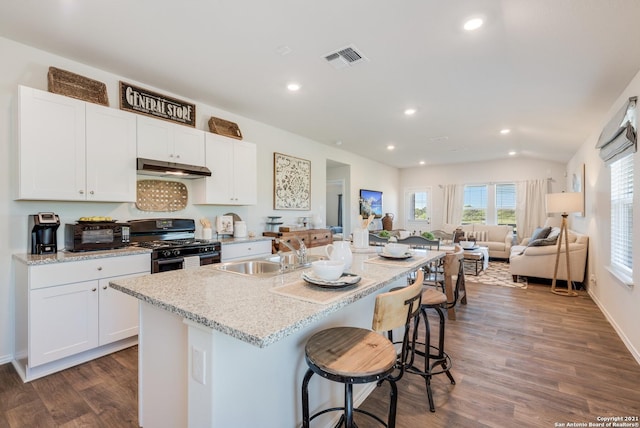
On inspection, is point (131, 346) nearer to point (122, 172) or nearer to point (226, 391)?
point (122, 172)

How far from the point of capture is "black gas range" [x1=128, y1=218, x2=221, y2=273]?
2818 mm

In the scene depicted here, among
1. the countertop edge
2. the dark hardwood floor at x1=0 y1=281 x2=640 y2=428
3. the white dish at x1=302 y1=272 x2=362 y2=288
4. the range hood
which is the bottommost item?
the dark hardwood floor at x1=0 y1=281 x2=640 y2=428

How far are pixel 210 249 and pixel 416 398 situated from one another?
2397 mm

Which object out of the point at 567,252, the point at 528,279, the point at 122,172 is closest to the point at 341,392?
the point at 122,172

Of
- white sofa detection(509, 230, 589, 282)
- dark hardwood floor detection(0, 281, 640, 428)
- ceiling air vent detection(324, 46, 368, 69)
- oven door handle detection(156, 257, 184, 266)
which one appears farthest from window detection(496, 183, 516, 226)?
oven door handle detection(156, 257, 184, 266)

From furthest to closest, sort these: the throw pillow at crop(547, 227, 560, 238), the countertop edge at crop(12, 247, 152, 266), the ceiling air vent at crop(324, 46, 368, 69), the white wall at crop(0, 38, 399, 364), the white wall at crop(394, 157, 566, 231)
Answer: the white wall at crop(394, 157, 566, 231), the throw pillow at crop(547, 227, 560, 238), the ceiling air vent at crop(324, 46, 368, 69), the white wall at crop(0, 38, 399, 364), the countertop edge at crop(12, 247, 152, 266)

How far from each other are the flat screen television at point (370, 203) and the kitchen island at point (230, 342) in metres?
5.50

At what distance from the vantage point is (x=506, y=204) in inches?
312

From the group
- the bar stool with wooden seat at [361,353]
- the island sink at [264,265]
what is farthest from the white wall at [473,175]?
the bar stool with wooden seat at [361,353]

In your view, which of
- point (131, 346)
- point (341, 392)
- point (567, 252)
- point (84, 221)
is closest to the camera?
point (341, 392)

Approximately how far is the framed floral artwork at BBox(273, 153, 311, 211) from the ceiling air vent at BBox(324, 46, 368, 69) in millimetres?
2297

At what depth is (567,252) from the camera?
4.61m

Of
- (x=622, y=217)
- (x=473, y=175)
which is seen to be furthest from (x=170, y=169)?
(x=473, y=175)

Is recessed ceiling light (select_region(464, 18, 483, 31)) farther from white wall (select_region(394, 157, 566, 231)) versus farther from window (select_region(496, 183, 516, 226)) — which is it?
window (select_region(496, 183, 516, 226))
